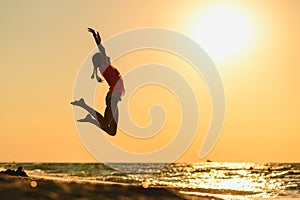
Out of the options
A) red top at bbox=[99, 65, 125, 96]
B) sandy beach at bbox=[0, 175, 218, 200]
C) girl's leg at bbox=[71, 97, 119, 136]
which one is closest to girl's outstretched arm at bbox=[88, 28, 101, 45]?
red top at bbox=[99, 65, 125, 96]

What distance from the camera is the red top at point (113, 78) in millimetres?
13781

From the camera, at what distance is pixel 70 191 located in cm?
1667

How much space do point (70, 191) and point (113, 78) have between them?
4612mm

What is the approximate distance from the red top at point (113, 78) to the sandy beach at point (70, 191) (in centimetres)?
402

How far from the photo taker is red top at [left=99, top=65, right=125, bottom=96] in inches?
543

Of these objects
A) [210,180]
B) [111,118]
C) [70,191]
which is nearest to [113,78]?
[111,118]

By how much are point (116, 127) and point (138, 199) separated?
3.77 m

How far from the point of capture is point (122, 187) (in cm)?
1855

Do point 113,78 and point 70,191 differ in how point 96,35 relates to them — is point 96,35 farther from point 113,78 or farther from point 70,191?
point 70,191

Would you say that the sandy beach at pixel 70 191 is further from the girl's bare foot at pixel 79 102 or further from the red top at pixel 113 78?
the red top at pixel 113 78

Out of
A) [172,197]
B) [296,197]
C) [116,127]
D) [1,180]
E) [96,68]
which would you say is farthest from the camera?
[296,197]

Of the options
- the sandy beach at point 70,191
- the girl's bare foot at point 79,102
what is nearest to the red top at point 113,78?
the girl's bare foot at point 79,102

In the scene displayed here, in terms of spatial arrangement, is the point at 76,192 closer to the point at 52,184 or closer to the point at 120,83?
the point at 52,184

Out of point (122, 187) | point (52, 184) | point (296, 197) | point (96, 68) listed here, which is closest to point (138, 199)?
point (122, 187)
